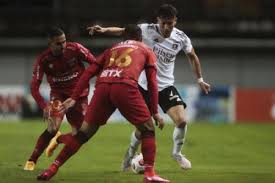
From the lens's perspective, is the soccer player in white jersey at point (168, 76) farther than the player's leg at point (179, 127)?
No

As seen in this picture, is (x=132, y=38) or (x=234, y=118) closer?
(x=132, y=38)

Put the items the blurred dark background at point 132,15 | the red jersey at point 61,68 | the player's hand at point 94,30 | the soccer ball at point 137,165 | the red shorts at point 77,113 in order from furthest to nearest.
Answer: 1. the blurred dark background at point 132,15
2. the red shorts at point 77,113
3. the red jersey at point 61,68
4. the soccer ball at point 137,165
5. the player's hand at point 94,30

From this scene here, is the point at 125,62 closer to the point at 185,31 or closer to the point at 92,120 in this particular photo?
the point at 92,120

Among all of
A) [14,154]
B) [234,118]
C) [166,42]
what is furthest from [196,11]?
[166,42]

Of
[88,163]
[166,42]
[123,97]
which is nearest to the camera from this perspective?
[123,97]

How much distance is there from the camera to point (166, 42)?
482 inches

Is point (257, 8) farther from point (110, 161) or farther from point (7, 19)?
point (110, 161)

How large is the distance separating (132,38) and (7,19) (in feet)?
89.9

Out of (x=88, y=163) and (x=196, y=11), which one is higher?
(x=88, y=163)

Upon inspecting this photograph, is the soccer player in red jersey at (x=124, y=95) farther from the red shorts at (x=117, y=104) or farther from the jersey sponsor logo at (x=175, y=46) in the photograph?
the jersey sponsor logo at (x=175, y=46)

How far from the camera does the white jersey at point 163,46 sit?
12.1 m

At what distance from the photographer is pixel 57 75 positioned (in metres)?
12.0

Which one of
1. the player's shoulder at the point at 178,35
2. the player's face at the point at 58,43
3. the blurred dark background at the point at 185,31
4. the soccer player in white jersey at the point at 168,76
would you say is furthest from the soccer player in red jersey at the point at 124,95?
the blurred dark background at the point at 185,31

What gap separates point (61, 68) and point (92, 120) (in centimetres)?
225
